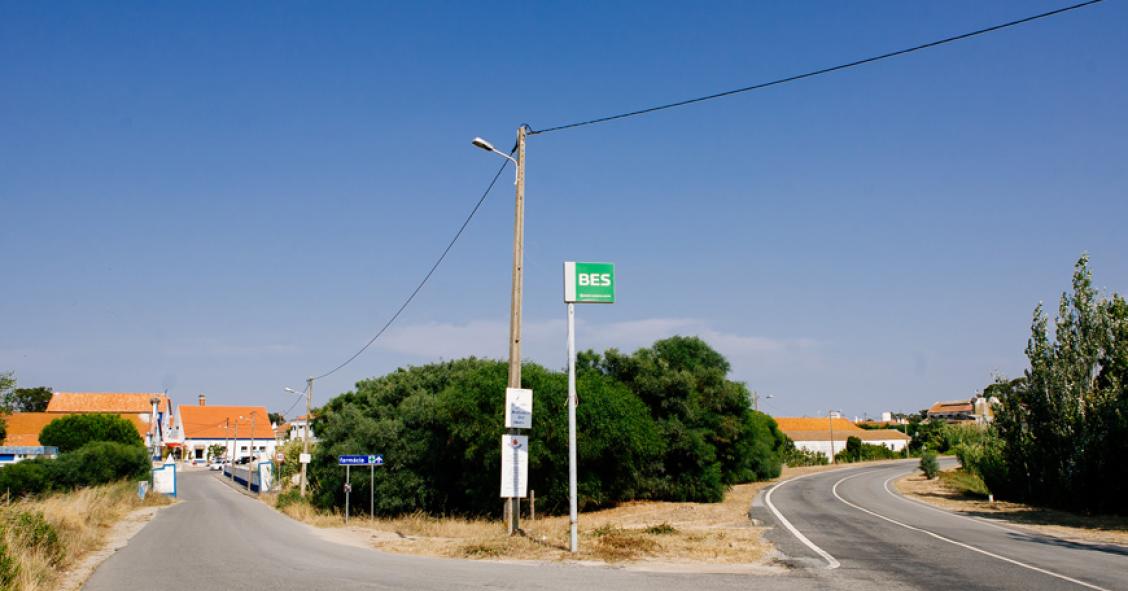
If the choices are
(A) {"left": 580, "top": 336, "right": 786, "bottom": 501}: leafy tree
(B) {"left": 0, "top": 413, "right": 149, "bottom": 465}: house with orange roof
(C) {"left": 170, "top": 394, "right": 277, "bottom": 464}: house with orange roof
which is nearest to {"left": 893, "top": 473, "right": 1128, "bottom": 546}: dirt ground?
(A) {"left": 580, "top": 336, "right": 786, "bottom": 501}: leafy tree

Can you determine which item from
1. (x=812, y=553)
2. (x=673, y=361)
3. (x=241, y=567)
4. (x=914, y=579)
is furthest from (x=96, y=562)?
(x=673, y=361)

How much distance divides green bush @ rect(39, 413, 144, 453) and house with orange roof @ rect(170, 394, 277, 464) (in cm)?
5682

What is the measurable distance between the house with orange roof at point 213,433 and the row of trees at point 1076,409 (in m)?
109

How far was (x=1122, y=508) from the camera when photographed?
81.9ft

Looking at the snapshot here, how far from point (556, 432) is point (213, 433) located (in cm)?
11339

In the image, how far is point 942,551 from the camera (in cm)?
1485

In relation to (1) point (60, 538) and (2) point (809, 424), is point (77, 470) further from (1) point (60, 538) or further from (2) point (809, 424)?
(2) point (809, 424)

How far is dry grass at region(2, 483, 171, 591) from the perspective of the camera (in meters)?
12.2

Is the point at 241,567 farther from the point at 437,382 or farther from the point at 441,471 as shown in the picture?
the point at 437,382

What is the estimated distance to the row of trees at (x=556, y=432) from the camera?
26656 millimetres

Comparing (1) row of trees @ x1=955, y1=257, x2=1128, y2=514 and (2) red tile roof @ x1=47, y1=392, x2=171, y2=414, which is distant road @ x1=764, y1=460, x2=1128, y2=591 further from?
(2) red tile roof @ x1=47, y1=392, x2=171, y2=414

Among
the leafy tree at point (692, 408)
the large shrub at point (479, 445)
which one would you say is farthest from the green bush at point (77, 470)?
the leafy tree at point (692, 408)

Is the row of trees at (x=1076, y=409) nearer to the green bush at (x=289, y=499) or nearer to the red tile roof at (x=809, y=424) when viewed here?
the green bush at (x=289, y=499)

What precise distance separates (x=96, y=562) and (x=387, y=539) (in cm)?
644
